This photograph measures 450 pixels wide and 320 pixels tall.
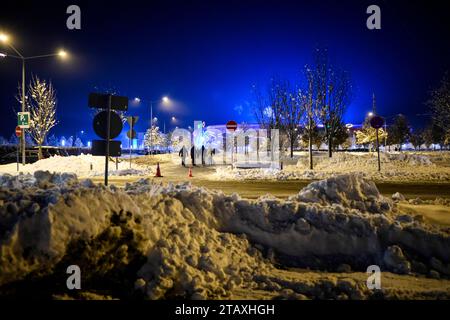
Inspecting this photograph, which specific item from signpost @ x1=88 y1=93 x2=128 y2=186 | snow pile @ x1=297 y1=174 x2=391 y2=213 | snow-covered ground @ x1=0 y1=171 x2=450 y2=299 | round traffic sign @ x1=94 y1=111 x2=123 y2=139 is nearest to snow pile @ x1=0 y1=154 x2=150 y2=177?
signpost @ x1=88 y1=93 x2=128 y2=186

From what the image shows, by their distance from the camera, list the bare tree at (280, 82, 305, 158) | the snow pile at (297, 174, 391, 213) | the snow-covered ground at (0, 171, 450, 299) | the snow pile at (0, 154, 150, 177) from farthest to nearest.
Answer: the bare tree at (280, 82, 305, 158) → the snow pile at (0, 154, 150, 177) → the snow pile at (297, 174, 391, 213) → the snow-covered ground at (0, 171, 450, 299)

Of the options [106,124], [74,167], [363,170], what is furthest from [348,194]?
[74,167]

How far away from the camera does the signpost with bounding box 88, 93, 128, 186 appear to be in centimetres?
802

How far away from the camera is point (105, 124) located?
26.3ft

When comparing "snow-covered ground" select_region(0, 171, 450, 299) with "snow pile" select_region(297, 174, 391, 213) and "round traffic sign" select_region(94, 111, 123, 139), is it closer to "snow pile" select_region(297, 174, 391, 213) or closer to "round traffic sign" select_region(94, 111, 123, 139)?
"snow pile" select_region(297, 174, 391, 213)

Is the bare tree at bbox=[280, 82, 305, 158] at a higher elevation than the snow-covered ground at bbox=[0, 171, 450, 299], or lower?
higher

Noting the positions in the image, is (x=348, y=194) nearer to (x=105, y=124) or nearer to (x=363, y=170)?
(x=105, y=124)

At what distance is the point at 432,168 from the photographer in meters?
23.3

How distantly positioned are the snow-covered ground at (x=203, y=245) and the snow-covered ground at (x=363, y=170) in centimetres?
1284

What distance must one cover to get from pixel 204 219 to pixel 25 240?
284 centimetres

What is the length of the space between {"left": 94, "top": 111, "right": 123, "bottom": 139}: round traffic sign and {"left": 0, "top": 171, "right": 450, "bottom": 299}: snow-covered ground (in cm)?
204

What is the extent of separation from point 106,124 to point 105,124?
0.02 m

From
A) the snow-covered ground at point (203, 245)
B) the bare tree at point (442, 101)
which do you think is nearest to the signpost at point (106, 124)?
the snow-covered ground at point (203, 245)

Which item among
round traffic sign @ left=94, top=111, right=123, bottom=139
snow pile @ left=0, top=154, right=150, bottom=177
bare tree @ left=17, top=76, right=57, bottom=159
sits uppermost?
bare tree @ left=17, top=76, right=57, bottom=159
